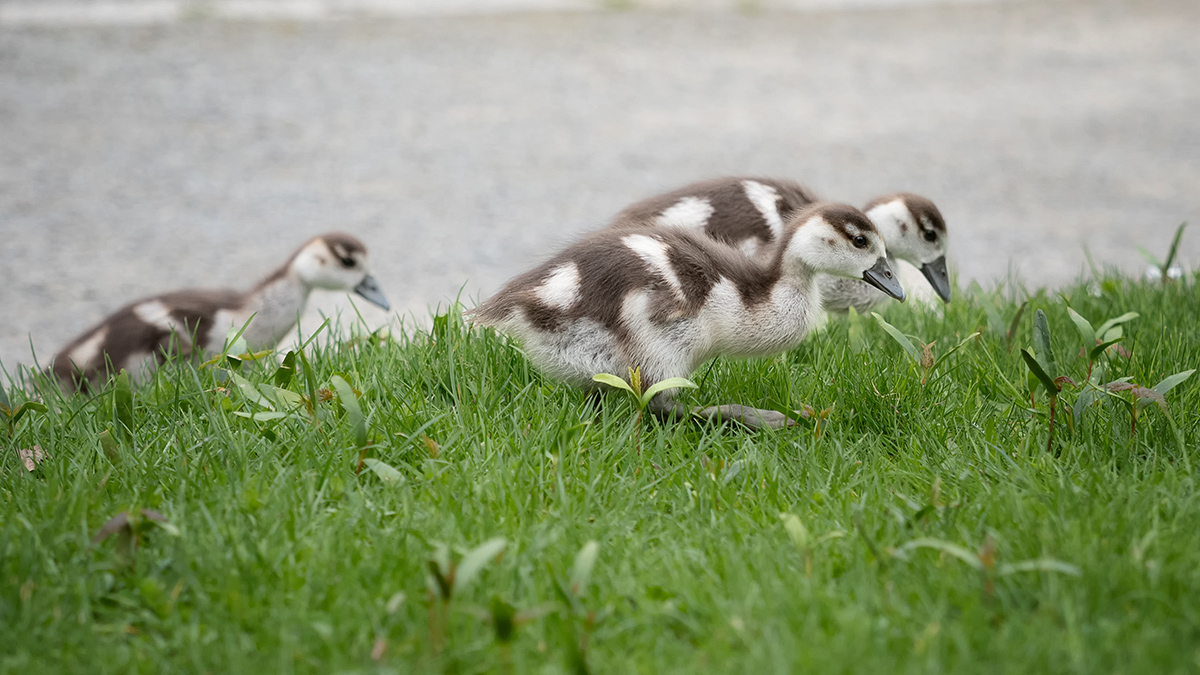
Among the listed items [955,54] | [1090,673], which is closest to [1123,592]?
[1090,673]

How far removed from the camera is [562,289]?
3.16m

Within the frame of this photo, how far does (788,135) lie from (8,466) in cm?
635

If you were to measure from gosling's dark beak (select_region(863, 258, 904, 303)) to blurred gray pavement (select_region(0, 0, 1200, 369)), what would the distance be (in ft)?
7.20

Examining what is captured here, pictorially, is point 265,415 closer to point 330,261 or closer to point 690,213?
point 690,213

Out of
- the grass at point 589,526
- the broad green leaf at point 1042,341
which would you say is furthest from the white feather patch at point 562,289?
the broad green leaf at point 1042,341

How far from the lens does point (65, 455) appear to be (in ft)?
9.62

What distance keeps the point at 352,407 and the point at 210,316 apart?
6.58 feet

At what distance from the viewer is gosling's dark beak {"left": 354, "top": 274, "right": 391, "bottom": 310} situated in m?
5.05

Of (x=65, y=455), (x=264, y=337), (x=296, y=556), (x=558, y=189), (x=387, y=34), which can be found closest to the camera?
(x=296, y=556)

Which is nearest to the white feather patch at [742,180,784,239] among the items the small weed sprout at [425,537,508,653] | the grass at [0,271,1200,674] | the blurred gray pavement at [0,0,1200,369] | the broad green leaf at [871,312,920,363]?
the grass at [0,271,1200,674]

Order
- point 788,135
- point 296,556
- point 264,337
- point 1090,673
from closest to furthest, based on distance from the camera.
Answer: point 1090,673
point 296,556
point 264,337
point 788,135

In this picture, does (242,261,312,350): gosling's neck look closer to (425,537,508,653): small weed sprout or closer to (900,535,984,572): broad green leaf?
(425,537,508,653): small weed sprout

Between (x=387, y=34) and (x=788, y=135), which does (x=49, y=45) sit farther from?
(x=788, y=135)

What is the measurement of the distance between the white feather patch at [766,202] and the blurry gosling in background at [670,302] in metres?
0.59
